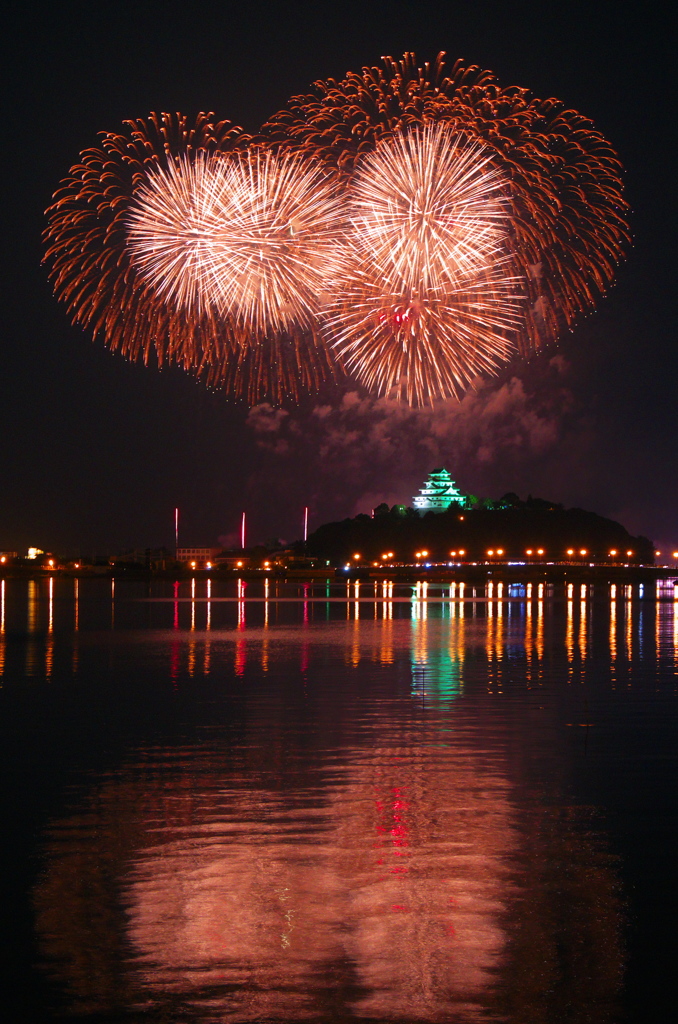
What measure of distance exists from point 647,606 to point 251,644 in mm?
42443

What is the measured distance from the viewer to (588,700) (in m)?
22.3

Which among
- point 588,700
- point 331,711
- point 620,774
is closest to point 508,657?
point 588,700

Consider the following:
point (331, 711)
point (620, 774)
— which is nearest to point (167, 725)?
point (331, 711)

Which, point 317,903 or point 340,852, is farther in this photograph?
point 340,852

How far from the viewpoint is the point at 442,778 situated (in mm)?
13984

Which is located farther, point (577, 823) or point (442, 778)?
point (442, 778)

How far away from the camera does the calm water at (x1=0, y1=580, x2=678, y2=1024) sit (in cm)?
722

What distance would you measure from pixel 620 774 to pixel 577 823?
10.1 ft

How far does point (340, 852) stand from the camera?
1030 cm

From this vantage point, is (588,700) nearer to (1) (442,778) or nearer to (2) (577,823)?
(1) (442,778)

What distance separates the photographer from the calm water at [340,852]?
722 cm

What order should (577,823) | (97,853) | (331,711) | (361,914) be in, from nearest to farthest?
(361,914) < (97,853) < (577,823) < (331,711)

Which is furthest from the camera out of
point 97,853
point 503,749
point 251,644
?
point 251,644

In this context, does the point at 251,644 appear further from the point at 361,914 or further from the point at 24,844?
the point at 361,914
